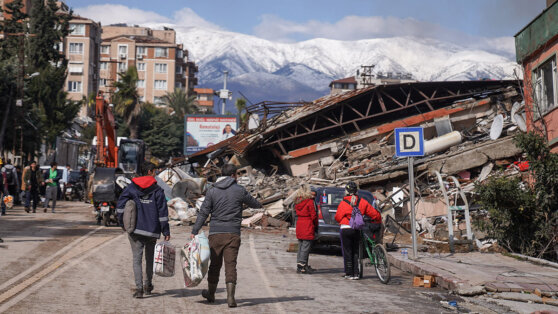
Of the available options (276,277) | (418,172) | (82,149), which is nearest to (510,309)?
(276,277)

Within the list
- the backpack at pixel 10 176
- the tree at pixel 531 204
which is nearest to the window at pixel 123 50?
the backpack at pixel 10 176

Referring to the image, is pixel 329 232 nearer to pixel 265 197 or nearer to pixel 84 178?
pixel 265 197

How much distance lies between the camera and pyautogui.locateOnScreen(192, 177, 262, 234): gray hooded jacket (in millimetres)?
9359

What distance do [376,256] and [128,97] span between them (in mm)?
70662

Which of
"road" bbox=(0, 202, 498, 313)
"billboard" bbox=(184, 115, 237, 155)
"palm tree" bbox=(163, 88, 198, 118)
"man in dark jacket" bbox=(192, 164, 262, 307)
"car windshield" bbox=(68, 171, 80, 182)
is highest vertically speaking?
"palm tree" bbox=(163, 88, 198, 118)

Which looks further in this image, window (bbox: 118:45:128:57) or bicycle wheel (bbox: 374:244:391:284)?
window (bbox: 118:45:128:57)

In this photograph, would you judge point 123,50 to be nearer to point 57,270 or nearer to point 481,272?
point 57,270

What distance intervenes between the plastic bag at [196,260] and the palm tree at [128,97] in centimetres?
7117

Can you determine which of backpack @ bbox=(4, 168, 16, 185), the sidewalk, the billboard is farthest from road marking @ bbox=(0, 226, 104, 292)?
the billboard

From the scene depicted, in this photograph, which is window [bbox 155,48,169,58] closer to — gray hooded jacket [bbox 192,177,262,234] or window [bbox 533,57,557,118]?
window [bbox 533,57,557,118]

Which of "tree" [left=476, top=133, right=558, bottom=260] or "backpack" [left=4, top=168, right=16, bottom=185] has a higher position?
"backpack" [left=4, top=168, right=16, bottom=185]

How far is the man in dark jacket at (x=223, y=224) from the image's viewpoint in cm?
929

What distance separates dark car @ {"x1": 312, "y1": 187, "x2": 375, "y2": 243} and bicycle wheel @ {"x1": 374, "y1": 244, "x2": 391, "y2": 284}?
5029mm

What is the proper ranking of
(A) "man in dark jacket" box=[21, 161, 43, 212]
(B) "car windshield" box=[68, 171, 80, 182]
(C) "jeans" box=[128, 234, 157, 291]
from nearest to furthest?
(C) "jeans" box=[128, 234, 157, 291], (A) "man in dark jacket" box=[21, 161, 43, 212], (B) "car windshield" box=[68, 171, 80, 182]
